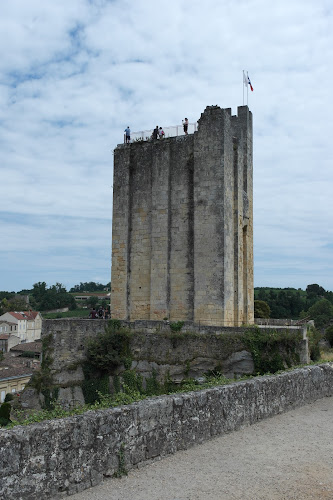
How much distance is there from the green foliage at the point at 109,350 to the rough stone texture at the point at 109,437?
803 cm

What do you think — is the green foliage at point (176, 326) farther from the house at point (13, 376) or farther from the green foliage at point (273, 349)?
the house at point (13, 376)

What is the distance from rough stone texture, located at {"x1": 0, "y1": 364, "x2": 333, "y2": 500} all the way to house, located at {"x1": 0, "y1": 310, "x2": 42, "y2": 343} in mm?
96672

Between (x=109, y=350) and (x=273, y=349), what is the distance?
5.49 m

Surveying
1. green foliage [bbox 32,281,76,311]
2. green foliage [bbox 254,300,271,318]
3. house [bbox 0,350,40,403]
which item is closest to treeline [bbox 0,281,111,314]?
green foliage [bbox 32,281,76,311]

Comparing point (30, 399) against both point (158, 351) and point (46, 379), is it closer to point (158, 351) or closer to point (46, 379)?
point (46, 379)

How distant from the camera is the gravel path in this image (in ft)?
16.7

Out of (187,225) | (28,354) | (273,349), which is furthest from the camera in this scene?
(28,354)

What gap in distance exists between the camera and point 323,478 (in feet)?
18.3

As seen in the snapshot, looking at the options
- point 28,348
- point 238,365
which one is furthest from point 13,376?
point 238,365

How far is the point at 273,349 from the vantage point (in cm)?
1412

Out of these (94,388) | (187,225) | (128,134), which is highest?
(128,134)

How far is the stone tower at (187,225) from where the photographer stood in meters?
17.0

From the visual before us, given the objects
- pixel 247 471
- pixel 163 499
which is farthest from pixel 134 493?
pixel 247 471

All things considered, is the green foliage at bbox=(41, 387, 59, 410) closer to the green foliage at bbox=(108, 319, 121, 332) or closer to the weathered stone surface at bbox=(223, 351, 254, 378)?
the green foliage at bbox=(108, 319, 121, 332)
